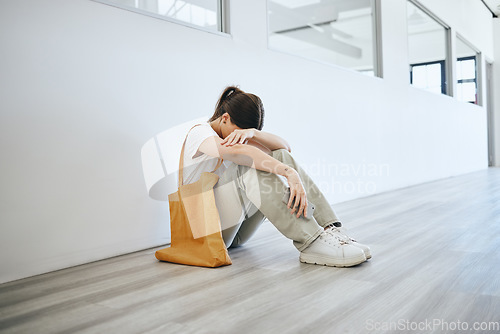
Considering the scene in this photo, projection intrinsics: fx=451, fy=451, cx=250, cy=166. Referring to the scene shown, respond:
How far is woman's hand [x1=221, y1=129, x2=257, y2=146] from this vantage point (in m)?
1.63

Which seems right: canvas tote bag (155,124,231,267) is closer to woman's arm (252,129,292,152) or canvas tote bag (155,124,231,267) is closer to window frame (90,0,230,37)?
woman's arm (252,129,292,152)

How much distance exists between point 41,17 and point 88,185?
2.16 feet

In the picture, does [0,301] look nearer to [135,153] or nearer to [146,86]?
[135,153]

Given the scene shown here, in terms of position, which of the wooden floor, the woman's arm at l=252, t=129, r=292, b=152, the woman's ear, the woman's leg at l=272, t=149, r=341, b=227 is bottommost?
the wooden floor

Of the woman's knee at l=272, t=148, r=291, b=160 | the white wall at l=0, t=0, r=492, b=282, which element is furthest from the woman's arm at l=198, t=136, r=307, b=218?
the white wall at l=0, t=0, r=492, b=282

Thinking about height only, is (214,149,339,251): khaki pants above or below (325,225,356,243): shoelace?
above

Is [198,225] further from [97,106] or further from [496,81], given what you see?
[496,81]

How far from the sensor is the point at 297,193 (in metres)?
1.56

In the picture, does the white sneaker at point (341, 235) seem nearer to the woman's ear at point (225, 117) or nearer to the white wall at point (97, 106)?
the woman's ear at point (225, 117)

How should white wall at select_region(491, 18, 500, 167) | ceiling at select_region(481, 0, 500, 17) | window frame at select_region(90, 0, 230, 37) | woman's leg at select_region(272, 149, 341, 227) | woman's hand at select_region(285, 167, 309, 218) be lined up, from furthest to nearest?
white wall at select_region(491, 18, 500, 167) → ceiling at select_region(481, 0, 500, 17) → window frame at select_region(90, 0, 230, 37) → woman's leg at select_region(272, 149, 341, 227) → woman's hand at select_region(285, 167, 309, 218)

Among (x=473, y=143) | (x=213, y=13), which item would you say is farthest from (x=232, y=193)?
(x=473, y=143)

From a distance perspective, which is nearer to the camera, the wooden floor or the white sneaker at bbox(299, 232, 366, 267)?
the wooden floor

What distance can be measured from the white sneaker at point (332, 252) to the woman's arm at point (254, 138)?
0.40m

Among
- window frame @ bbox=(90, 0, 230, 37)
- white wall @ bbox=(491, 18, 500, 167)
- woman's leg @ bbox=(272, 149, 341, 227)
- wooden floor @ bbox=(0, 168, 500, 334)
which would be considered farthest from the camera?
white wall @ bbox=(491, 18, 500, 167)
